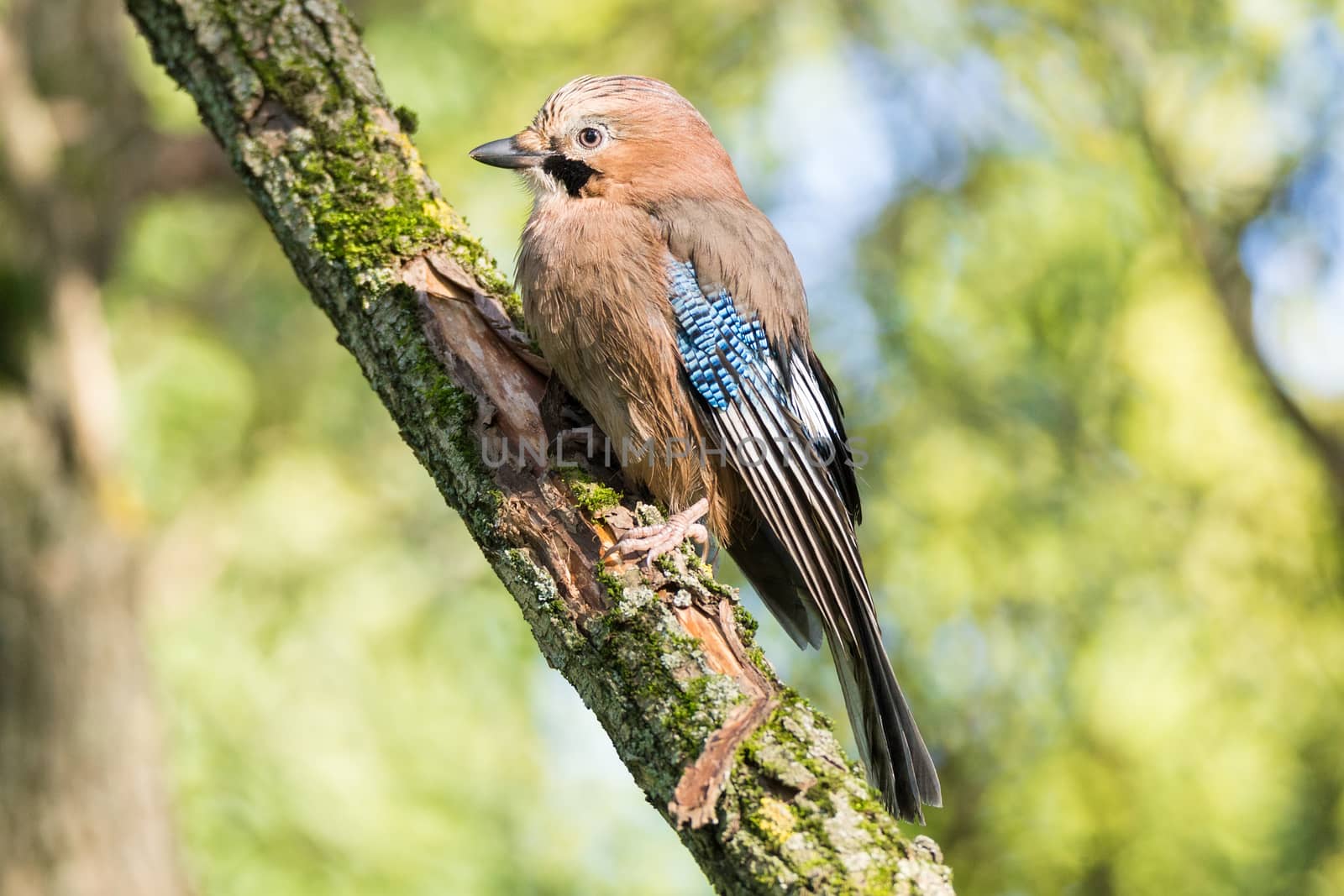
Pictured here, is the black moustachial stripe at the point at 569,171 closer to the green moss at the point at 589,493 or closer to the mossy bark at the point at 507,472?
the mossy bark at the point at 507,472

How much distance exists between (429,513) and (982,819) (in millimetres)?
4972

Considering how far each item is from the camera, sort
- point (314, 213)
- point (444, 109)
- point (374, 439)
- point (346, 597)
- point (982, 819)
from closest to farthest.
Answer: point (314, 213), point (982, 819), point (444, 109), point (346, 597), point (374, 439)

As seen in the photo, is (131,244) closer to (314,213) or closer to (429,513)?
(429,513)

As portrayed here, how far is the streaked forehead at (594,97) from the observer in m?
4.06

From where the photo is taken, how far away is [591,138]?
405 cm

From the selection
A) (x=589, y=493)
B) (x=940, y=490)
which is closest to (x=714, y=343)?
(x=589, y=493)

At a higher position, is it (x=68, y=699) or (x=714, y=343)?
(x=714, y=343)

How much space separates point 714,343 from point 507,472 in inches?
35.0

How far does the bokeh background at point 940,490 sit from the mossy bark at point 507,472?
202 cm

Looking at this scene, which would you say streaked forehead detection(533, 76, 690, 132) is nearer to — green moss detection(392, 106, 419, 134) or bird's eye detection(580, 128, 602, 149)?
bird's eye detection(580, 128, 602, 149)

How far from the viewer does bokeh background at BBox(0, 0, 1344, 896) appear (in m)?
6.41

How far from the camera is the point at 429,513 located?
954cm

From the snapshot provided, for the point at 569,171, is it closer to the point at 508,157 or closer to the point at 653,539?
the point at 508,157

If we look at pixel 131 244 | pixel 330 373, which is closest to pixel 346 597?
pixel 330 373
